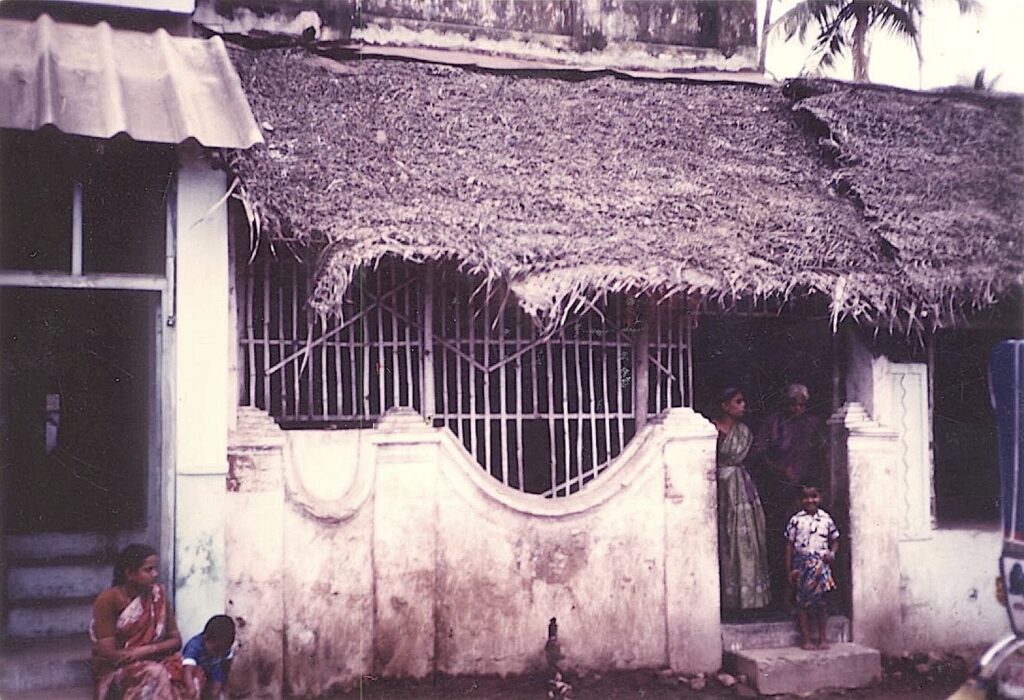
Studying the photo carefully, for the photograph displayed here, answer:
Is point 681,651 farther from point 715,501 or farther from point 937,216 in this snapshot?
point 937,216

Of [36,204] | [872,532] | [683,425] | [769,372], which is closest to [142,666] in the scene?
[36,204]

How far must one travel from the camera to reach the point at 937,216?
725cm

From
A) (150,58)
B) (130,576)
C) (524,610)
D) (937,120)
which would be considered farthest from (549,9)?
(130,576)

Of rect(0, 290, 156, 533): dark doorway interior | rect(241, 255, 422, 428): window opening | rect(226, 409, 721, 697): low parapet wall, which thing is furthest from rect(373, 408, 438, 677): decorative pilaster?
rect(0, 290, 156, 533): dark doorway interior

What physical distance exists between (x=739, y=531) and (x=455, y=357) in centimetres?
232

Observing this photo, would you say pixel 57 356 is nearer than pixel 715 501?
No

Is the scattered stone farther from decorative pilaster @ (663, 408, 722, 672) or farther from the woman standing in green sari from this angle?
the woman standing in green sari

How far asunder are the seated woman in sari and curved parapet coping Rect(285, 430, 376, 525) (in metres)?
0.98

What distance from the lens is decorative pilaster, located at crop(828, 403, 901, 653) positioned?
22.7ft

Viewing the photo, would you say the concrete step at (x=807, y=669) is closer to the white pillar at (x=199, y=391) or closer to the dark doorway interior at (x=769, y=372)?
the dark doorway interior at (x=769, y=372)

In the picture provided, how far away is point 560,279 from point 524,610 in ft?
6.82

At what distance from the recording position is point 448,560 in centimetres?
619

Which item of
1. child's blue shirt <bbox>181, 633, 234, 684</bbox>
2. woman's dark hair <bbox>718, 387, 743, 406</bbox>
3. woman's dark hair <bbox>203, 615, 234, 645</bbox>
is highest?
woman's dark hair <bbox>718, 387, 743, 406</bbox>

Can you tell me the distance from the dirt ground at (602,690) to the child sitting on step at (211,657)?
2.75ft
